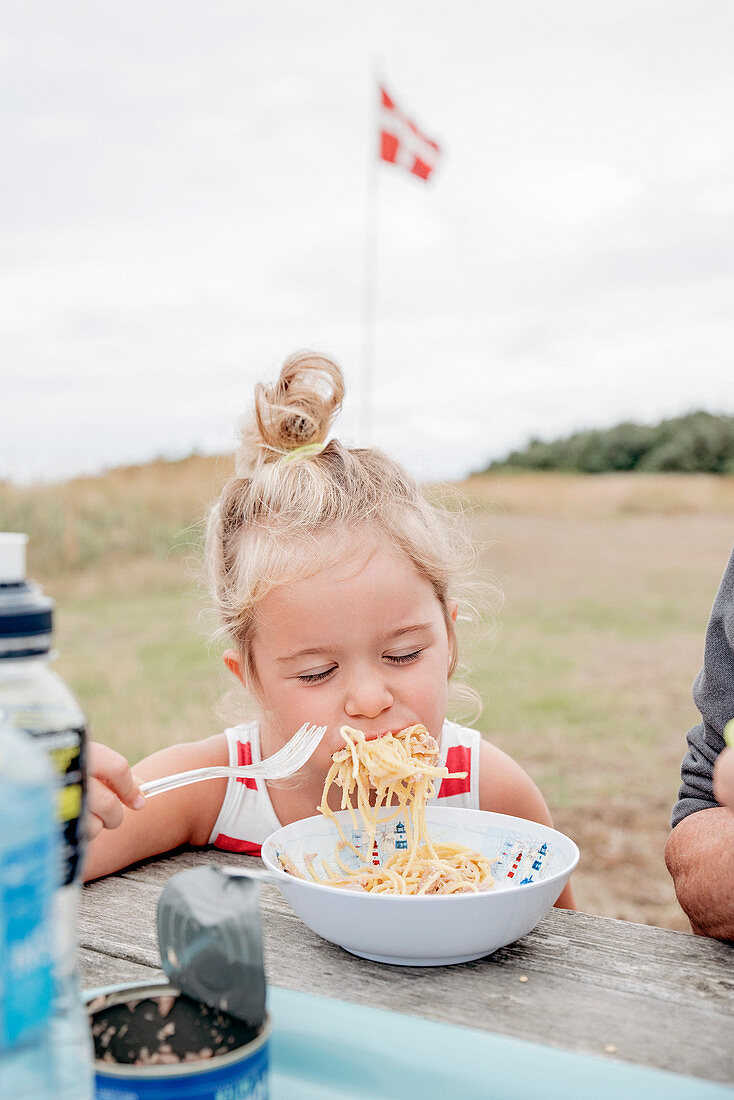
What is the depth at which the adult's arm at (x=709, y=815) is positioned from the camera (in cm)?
145

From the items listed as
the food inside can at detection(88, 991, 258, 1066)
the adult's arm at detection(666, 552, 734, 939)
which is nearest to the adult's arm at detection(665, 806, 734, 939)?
the adult's arm at detection(666, 552, 734, 939)

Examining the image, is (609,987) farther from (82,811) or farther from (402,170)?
(402,170)

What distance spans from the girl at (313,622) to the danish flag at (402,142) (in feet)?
41.9

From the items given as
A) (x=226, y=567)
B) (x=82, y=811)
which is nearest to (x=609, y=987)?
(x=82, y=811)

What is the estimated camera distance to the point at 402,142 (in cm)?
1398

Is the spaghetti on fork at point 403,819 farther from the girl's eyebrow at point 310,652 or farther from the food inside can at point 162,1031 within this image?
the food inside can at point 162,1031

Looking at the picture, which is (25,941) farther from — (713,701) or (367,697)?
(713,701)

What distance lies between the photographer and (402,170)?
13852mm

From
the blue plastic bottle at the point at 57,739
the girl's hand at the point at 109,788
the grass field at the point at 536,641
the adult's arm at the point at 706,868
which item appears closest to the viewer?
the blue plastic bottle at the point at 57,739

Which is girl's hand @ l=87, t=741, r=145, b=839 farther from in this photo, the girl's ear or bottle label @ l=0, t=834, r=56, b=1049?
the girl's ear

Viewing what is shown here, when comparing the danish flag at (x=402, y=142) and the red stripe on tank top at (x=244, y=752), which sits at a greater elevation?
the danish flag at (x=402, y=142)

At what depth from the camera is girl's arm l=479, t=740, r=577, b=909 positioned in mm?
2199

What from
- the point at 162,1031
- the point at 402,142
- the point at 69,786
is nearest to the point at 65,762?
the point at 69,786

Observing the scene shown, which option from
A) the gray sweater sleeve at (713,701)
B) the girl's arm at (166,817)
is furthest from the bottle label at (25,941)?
the gray sweater sleeve at (713,701)
